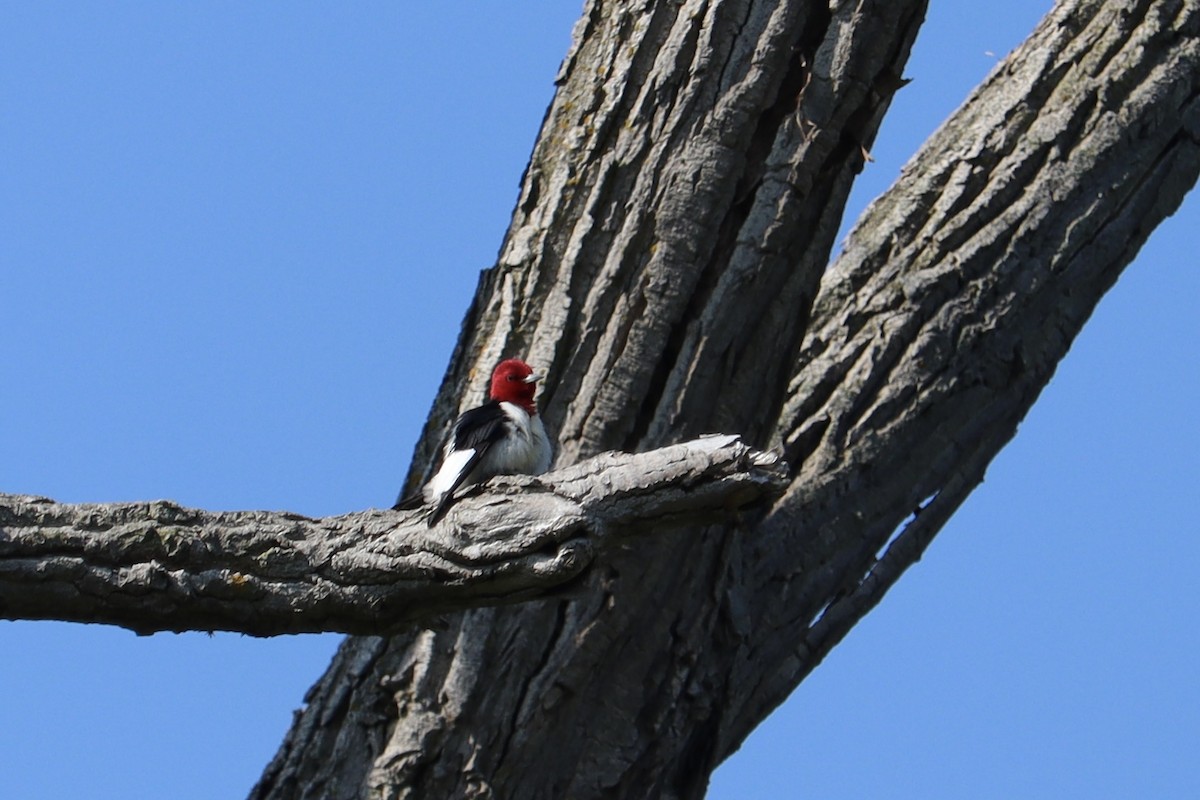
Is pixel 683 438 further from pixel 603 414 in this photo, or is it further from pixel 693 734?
pixel 693 734

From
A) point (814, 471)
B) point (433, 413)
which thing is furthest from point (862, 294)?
point (433, 413)

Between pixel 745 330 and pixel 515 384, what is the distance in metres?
0.73

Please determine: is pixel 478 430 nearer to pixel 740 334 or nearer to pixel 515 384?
pixel 515 384

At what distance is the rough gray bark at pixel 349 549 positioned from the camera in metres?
3.53

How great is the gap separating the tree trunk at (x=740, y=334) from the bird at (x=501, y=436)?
74 millimetres

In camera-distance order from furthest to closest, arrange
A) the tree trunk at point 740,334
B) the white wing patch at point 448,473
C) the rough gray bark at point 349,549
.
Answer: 1. the white wing patch at point 448,473
2. the tree trunk at point 740,334
3. the rough gray bark at point 349,549

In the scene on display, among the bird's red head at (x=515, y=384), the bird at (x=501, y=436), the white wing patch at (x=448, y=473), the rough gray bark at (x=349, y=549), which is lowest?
the rough gray bark at (x=349, y=549)

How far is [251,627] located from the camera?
376 centimetres

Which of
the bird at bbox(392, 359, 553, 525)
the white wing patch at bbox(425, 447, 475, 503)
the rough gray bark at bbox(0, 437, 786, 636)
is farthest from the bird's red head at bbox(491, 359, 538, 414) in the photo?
the rough gray bark at bbox(0, 437, 786, 636)

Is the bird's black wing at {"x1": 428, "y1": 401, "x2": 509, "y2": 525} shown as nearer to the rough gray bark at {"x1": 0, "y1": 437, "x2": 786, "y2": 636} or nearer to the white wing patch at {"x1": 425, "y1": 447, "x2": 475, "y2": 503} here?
the white wing patch at {"x1": 425, "y1": 447, "x2": 475, "y2": 503}

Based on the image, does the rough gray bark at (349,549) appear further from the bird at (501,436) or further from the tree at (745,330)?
the bird at (501,436)

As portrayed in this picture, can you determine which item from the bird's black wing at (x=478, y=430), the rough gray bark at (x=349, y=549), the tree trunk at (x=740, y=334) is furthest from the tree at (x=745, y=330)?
the rough gray bark at (x=349, y=549)

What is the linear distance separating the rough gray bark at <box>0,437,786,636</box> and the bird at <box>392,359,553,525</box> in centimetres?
112

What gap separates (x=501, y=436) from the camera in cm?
502
